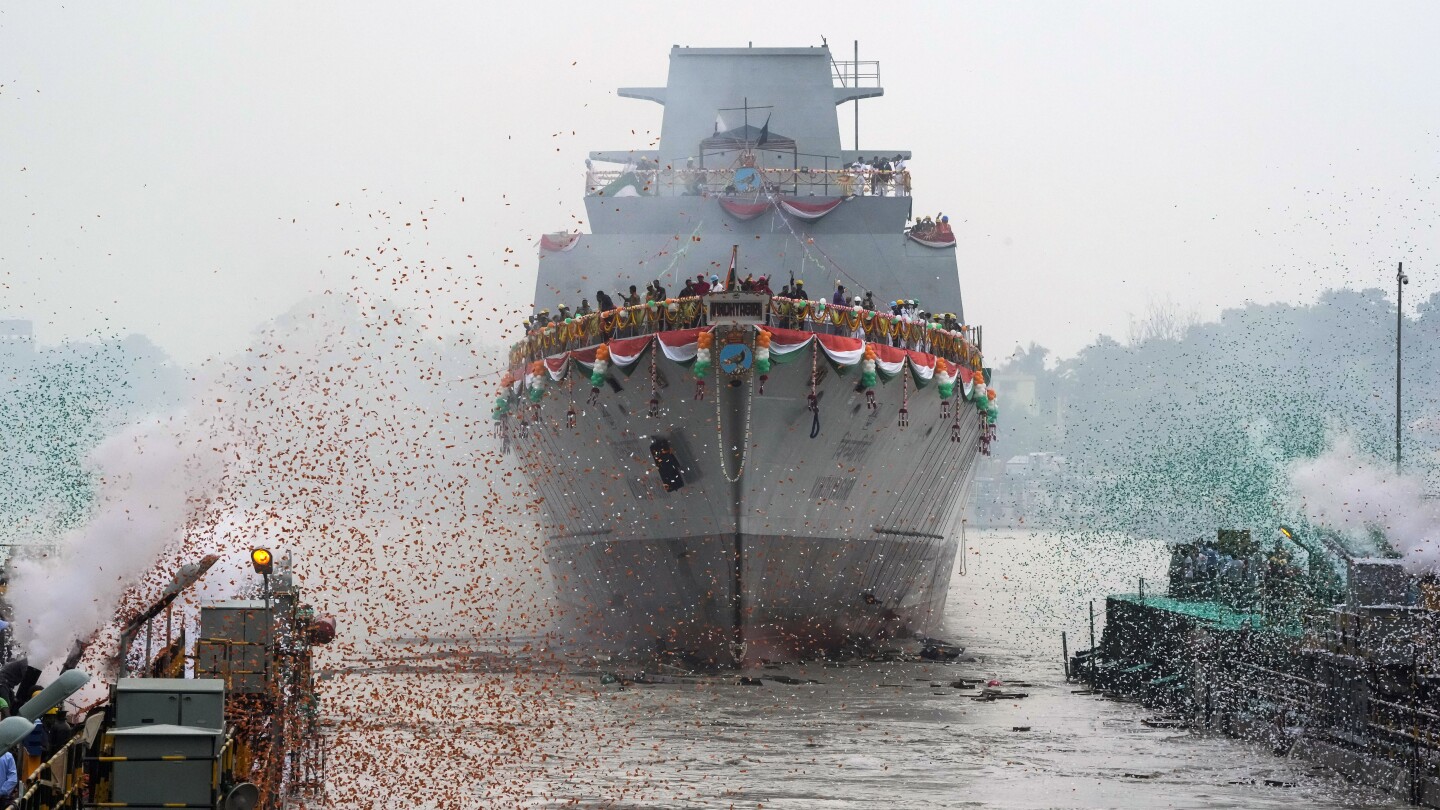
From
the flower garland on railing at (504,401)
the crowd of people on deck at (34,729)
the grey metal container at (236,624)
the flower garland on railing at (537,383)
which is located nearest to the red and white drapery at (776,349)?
the flower garland on railing at (537,383)

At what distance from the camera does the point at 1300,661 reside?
21.0 m

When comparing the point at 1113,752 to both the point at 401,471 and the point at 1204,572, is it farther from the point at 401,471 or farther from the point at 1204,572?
the point at 401,471

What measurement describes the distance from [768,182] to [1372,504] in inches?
662

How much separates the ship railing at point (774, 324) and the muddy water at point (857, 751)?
628 cm

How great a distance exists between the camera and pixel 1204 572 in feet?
101

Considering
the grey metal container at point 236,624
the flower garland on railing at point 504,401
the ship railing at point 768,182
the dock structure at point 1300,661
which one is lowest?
the dock structure at point 1300,661

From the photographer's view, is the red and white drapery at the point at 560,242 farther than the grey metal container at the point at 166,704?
Yes

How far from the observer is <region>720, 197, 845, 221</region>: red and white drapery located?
35.0m

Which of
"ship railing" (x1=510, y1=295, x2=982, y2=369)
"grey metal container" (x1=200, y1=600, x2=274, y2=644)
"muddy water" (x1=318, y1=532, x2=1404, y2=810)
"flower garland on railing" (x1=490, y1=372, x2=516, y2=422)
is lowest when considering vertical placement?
Result: "muddy water" (x1=318, y1=532, x2=1404, y2=810)

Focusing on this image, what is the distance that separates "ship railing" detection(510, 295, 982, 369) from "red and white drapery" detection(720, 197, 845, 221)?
456 cm

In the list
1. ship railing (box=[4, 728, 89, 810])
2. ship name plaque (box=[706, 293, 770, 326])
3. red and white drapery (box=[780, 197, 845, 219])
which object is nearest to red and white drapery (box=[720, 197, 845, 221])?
red and white drapery (box=[780, 197, 845, 219])

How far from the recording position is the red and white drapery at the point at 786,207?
1379 inches

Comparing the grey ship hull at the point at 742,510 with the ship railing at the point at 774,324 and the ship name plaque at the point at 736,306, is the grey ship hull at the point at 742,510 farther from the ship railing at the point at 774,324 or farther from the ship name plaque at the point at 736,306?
the ship name plaque at the point at 736,306

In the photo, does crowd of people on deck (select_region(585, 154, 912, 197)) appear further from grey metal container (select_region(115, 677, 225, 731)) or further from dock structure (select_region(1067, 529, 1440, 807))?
grey metal container (select_region(115, 677, 225, 731))
